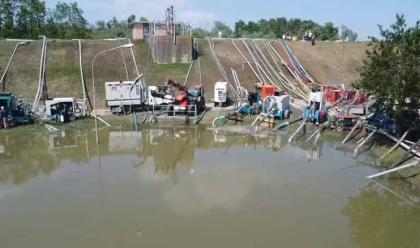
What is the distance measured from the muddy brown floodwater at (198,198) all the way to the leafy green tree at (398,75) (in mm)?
2912

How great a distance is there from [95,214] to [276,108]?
57.3 feet

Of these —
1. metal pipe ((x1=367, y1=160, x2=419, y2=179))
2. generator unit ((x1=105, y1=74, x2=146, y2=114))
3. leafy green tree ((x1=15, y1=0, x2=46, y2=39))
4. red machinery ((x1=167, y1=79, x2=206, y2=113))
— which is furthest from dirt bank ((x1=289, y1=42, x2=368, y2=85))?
leafy green tree ((x1=15, y1=0, x2=46, y2=39))

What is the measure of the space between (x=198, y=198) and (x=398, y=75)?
11.3 meters

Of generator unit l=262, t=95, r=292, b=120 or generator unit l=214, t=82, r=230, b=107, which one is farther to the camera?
generator unit l=214, t=82, r=230, b=107

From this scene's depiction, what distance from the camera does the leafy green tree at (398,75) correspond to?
19.1m

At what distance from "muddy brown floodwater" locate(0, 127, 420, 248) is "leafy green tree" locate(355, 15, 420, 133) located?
2.91m

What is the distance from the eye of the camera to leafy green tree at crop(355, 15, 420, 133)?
751 inches

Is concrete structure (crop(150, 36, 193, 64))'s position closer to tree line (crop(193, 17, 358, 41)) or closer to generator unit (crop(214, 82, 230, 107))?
generator unit (crop(214, 82, 230, 107))

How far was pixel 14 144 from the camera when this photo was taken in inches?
943

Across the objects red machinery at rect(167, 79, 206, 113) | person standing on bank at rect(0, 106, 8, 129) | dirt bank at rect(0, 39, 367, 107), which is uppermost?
dirt bank at rect(0, 39, 367, 107)

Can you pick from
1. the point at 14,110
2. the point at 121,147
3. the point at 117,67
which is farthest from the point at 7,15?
the point at 121,147

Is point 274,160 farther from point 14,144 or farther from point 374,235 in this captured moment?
→ point 14,144

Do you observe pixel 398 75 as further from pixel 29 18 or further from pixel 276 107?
pixel 29 18

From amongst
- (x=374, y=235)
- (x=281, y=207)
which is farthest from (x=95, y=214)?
(x=374, y=235)
